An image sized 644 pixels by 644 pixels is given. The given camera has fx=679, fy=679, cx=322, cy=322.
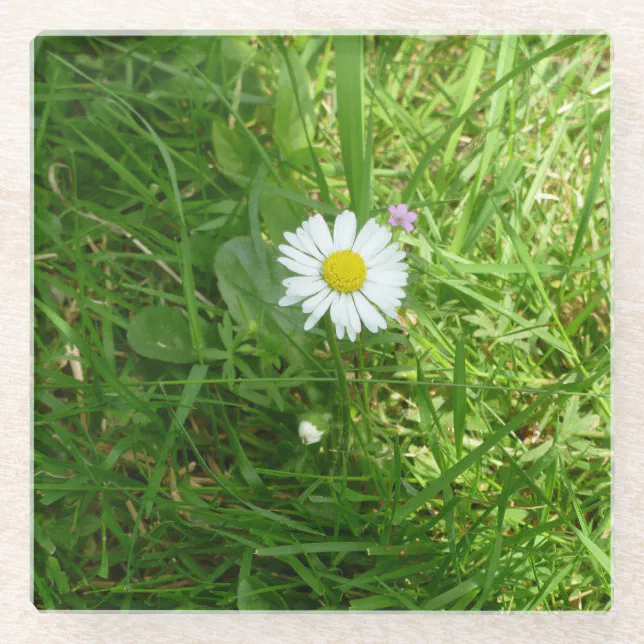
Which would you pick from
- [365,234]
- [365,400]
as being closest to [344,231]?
[365,234]

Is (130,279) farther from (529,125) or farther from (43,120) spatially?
(529,125)

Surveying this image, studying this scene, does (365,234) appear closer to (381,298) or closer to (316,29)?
(381,298)

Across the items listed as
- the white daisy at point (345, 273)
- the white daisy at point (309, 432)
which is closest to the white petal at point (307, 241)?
the white daisy at point (345, 273)

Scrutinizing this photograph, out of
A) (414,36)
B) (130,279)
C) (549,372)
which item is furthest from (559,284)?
(130,279)

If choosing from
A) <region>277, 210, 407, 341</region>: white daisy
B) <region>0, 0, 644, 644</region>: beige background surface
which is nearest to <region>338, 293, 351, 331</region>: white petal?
<region>277, 210, 407, 341</region>: white daisy

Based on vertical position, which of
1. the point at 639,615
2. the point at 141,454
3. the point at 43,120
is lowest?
the point at 639,615

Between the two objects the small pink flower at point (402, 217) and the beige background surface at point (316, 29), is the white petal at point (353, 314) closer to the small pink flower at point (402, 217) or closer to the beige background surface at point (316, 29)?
the small pink flower at point (402, 217)
